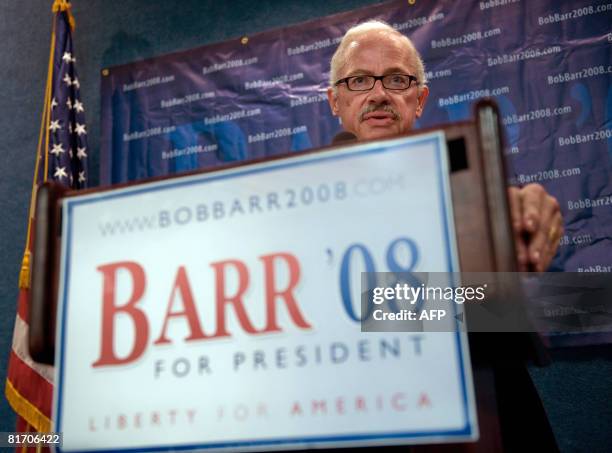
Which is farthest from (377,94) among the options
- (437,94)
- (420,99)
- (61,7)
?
(61,7)

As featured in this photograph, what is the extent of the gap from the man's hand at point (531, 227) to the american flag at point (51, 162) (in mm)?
1443

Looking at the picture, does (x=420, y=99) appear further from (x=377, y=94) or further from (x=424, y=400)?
(x=424, y=400)

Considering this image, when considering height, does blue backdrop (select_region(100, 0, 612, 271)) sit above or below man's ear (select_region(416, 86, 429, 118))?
above

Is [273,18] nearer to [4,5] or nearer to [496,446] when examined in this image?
[4,5]

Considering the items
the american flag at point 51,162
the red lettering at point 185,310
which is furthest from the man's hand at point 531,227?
the american flag at point 51,162

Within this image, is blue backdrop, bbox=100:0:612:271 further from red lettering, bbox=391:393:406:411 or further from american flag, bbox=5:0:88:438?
red lettering, bbox=391:393:406:411

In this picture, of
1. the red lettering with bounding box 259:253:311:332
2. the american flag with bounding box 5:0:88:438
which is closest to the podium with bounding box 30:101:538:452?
the red lettering with bounding box 259:253:311:332

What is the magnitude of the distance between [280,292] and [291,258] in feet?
0.09

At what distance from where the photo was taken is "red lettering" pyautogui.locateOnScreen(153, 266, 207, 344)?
43 centimetres

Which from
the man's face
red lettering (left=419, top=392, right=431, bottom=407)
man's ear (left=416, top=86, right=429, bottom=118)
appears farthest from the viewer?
man's ear (left=416, top=86, right=429, bottom=118)

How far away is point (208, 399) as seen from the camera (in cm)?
42

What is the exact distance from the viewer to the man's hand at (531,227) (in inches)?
16.1

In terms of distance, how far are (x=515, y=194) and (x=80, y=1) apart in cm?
251

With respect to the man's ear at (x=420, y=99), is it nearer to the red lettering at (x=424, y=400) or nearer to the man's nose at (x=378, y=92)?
the man's nose at (x=378, y=92)
